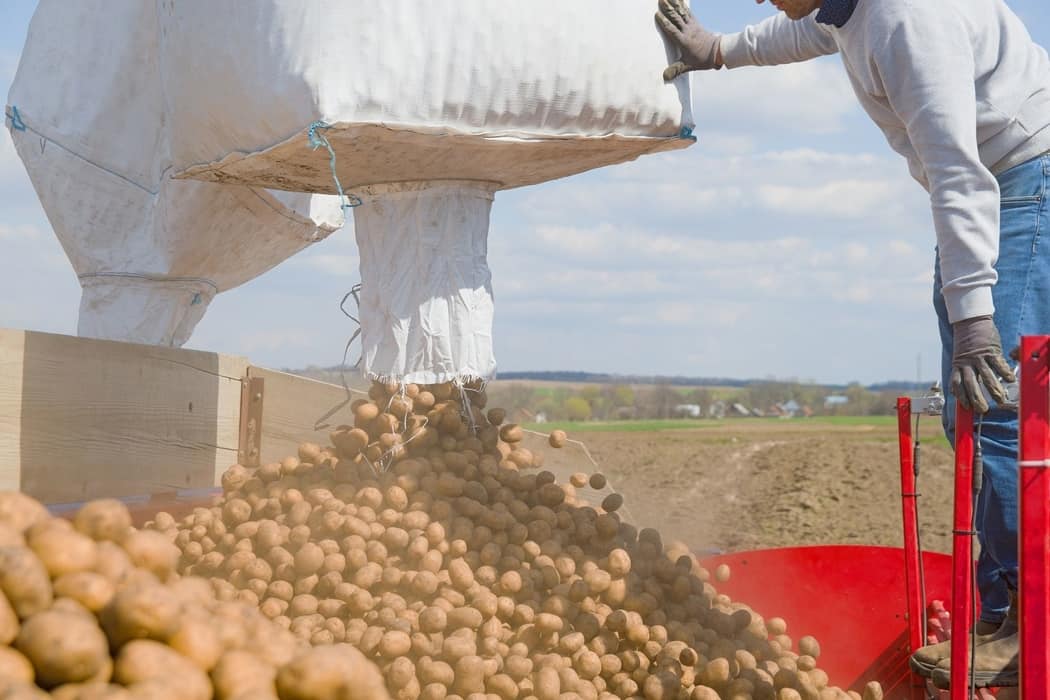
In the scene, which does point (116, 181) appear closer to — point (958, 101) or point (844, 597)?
point (958, 101)

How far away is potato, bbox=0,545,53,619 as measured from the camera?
1.21 meters

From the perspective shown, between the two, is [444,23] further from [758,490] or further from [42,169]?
[758,490]

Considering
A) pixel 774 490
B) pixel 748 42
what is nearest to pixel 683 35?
pixel 748 42

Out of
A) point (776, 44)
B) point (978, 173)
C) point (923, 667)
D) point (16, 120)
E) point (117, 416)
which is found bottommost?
point (923, 667)

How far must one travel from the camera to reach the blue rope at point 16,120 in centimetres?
308

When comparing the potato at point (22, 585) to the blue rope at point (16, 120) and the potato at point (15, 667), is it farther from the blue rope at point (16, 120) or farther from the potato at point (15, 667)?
the blue rope at point (16, 120)

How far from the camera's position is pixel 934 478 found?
10.5 meters

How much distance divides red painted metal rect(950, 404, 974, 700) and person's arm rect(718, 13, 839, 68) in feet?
3.67

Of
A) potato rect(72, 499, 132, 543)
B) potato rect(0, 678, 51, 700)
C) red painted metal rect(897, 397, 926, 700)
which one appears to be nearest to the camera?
potato rect(0, 678, 51, 700)

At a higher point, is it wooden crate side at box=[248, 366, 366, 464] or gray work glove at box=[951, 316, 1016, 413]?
gray work glove at box=[951, 316, 1016, 413]

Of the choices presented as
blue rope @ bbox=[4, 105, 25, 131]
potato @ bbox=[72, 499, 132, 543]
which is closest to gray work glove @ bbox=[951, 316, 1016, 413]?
potato @ bbox=[72, 499, 132, 543]

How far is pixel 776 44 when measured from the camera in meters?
2.66

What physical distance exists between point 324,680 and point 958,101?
1.67 meters

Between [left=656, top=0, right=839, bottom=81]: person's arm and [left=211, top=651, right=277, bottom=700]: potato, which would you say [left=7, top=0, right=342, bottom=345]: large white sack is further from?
[left=211, top=651, right=277, bottom=700]: potato
